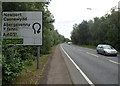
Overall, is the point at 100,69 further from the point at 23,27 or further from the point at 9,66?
the point at 9,66

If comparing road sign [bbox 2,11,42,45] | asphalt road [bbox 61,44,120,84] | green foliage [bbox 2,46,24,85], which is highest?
road sign [bbox 2,11,42,45]

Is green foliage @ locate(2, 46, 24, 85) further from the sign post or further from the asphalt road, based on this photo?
the asphalt road

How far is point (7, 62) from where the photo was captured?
256 inches

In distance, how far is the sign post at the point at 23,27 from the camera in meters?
10.1

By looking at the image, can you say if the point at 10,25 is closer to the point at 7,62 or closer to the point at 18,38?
the point at 18,38

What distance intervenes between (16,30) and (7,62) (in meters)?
4.29

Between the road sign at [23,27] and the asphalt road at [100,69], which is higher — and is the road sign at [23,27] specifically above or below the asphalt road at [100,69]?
above

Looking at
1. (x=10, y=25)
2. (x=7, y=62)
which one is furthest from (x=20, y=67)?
(x=10, y=25)

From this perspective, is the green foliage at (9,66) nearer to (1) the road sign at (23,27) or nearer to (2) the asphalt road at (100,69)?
(1) the road sign at (23,27)

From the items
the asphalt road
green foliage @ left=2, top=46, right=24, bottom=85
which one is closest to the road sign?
green foliage @ left=2, top=46, right=24, bottom=85

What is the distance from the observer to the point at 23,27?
10.8 metres

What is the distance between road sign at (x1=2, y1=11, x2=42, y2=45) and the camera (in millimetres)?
10102

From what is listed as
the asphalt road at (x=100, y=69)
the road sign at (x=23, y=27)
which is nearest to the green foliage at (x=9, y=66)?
the road sign at (x=23, y=27)

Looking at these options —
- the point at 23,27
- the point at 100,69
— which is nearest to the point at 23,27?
the point at 23,27
